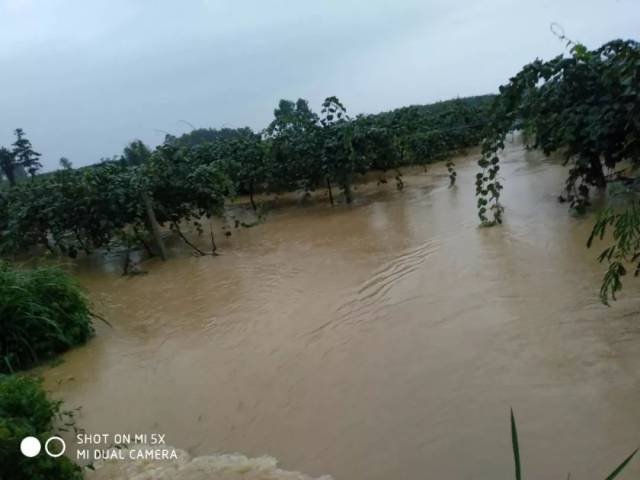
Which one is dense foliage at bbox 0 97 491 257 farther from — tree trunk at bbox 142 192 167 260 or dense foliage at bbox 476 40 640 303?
dense foliage at bbox 476 40 640 303

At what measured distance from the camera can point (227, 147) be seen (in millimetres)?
12078

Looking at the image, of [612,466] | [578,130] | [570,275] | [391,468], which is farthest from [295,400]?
[578,130]

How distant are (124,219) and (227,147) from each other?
458 centimetres

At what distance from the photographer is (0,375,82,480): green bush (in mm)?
2490

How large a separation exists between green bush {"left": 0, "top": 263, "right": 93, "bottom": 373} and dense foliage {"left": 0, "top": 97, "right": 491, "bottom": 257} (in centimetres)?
303

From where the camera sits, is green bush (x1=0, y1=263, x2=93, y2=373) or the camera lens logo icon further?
green bush (x1=0, y1=263, x2=93, y2=373)

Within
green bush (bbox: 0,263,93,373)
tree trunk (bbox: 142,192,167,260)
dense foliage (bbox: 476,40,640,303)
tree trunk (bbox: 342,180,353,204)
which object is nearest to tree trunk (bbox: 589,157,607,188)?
dense foliage (bbox: 476,40,640,303)

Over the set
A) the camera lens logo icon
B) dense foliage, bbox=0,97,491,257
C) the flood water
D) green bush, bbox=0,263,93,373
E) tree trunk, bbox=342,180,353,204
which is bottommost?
the flood water

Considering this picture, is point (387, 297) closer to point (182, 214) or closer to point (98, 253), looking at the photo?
point (182, 214)

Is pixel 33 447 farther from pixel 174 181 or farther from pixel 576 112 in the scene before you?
pixel 576 112

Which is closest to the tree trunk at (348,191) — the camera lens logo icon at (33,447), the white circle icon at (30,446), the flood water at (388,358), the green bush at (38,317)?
the flood water at (388,358)

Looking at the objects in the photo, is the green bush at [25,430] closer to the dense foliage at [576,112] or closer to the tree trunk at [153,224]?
the tree trunk at [153,224]

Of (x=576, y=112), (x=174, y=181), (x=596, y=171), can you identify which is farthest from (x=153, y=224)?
(x=596, y=171)

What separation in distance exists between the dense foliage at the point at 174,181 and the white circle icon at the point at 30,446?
5496 millimetres
